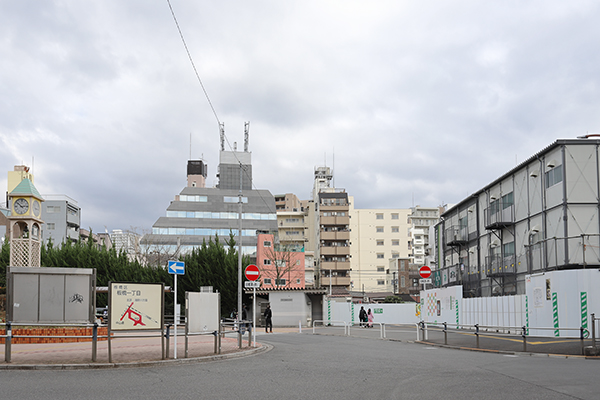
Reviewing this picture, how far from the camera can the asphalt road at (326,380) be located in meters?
9.36

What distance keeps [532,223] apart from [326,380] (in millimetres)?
24994

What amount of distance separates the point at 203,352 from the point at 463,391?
9.01 meters

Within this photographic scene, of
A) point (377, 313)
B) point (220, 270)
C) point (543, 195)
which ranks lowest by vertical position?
point (377, 313)

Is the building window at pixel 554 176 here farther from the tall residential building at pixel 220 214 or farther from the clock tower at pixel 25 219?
the tall residential building at pixel 220 214

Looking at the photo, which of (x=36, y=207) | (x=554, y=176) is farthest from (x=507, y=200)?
(x=36, y=207)

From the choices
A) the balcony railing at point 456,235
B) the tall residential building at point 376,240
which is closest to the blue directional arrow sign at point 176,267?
the balcony railing at point 456,235

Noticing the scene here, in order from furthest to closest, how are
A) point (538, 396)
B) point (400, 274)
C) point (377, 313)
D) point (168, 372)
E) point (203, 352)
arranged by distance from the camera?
point (400, 274)
point (377, 313)
point (203, 352)
point (168, 372)
point (538, 396)

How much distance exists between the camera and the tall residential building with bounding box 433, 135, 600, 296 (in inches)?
1116

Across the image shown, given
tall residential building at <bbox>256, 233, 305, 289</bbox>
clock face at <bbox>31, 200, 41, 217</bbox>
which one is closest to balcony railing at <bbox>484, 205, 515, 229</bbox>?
clock face at <bbox>31, 200, 41, 217</bbox>

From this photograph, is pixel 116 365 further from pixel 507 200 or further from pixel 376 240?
pixel 376 240

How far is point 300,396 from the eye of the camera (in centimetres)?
915

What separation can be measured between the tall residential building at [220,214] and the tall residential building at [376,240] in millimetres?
14143

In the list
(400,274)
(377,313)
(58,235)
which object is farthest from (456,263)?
(58,235)

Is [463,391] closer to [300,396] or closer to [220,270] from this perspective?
[300,396]
